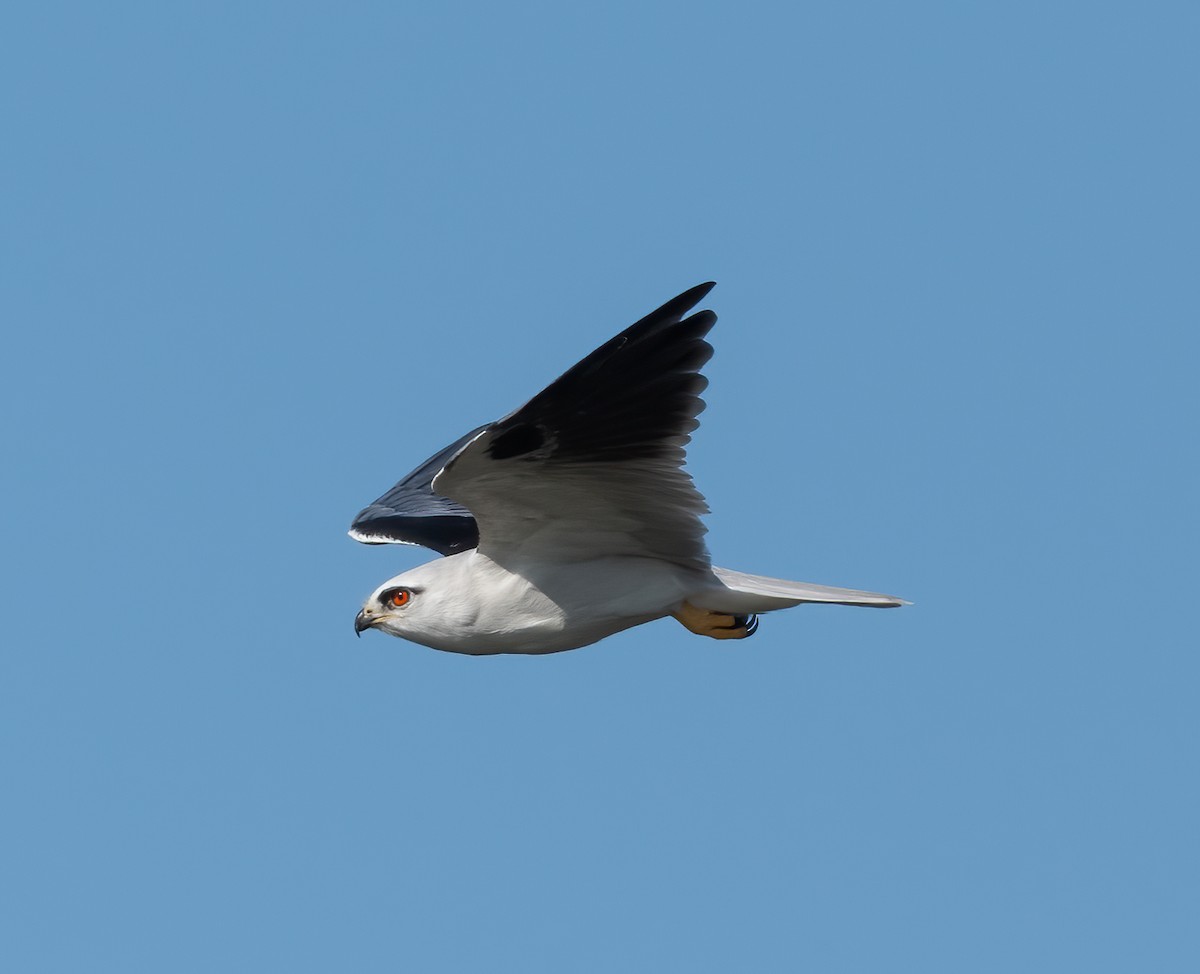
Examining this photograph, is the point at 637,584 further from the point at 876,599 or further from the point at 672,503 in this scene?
the point at 876,599

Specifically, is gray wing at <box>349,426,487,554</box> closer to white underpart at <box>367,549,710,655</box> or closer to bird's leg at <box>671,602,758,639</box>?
white underpart at <box>367,549,710,655</box>

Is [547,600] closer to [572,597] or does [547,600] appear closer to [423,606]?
[572,597]

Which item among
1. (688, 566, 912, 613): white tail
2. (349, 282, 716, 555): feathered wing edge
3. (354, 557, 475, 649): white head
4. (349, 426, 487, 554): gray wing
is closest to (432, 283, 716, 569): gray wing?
(349, 282, 716, 555): feathered wing edge

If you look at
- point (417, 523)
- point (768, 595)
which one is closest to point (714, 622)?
point (768, 595)

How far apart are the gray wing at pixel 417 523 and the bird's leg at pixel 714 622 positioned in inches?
77.8

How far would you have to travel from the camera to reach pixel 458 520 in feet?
38.4

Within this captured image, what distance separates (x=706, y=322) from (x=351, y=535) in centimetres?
441

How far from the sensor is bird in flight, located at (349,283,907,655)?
828 cm

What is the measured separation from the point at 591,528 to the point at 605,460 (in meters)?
0.68

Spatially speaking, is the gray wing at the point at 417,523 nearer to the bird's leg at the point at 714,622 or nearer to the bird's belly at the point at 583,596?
the bird's belly at the point at 583,596

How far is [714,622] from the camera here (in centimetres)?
980

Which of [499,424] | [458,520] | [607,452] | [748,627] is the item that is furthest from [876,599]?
[458,520]

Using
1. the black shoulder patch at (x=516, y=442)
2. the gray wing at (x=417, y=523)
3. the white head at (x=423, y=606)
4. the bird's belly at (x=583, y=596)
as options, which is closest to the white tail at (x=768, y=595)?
the bird's belly at (x=583, y=596)

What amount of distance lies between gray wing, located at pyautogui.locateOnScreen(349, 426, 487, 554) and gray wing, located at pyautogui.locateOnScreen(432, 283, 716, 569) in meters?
1.87
